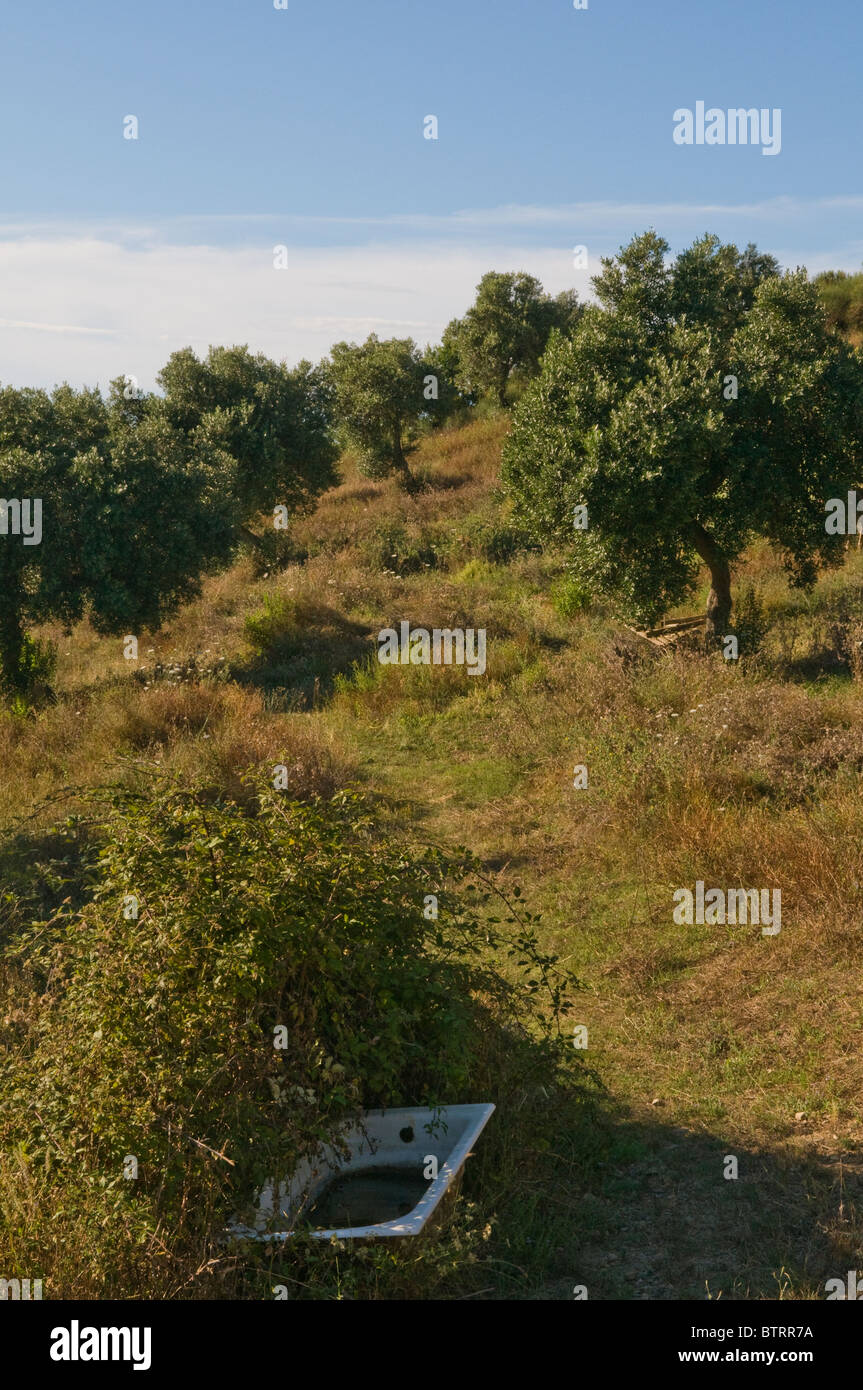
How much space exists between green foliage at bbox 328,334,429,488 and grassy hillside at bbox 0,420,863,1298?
8493 millimetres

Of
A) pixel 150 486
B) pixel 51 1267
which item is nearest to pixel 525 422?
pixel 150 486

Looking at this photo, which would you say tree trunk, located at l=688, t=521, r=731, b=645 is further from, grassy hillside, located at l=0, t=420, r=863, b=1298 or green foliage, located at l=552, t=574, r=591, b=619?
green foliage, located at l=552, t=574, r=591, b=619

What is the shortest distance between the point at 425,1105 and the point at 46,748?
29.1 ft

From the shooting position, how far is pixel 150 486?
1523 centimetres

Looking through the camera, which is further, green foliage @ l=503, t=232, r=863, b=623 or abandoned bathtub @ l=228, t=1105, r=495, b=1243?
green foliage @ l=503, t=232, r=863, b=623

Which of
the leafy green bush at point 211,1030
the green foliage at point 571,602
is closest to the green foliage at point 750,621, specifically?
the green foliage at point 571,602

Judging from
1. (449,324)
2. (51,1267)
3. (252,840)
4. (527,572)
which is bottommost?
(51,1267)

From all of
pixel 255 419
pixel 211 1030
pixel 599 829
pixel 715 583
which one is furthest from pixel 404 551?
pixel 211 1030

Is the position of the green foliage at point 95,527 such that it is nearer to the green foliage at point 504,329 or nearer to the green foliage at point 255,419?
the green foliage at point 255,419

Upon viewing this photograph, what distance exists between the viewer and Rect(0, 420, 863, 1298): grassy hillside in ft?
14.5

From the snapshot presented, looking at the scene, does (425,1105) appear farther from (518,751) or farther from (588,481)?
(588,481)

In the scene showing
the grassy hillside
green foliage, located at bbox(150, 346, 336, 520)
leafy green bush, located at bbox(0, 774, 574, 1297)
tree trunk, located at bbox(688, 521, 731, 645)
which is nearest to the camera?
leafy green bush, located at bbox(0, 774, 574, 1297)

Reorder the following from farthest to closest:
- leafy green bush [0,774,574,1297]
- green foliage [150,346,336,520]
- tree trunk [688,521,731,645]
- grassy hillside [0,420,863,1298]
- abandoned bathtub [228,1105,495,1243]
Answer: green foliage [150,346,336,520] → tree trunk [688,521,731,645] → grassy hillside [0,420,863,1298] → abandoned bathtub [228,1105,495,1243] → leafy green bush [0,774,574,1297]

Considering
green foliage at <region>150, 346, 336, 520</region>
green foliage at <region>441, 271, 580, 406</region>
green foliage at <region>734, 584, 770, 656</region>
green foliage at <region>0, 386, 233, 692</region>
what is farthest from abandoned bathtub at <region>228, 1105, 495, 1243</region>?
green foliage at <region>441, 271, 580, 406</region>
